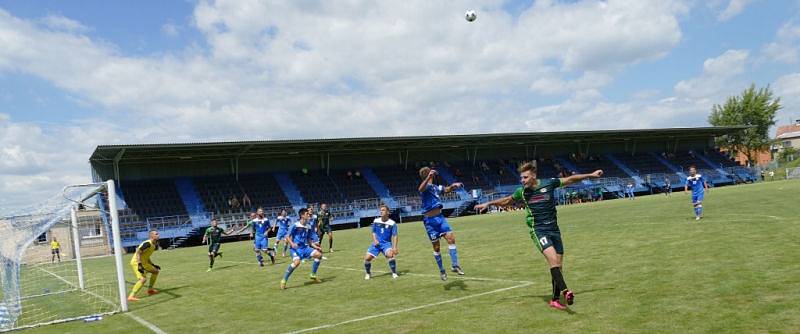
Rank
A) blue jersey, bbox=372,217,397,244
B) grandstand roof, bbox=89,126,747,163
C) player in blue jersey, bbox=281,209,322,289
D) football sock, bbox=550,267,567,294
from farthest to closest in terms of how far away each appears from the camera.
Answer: grandstand roof, bbox=89,126,747,163, player in blue jersey, bbox=281,209,322,289, blue jersey, bbox=372,217,397,244, football sock, bbox=550,267,567,294

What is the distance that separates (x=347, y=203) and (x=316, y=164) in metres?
7.57

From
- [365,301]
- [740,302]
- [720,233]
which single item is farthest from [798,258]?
[365,301]

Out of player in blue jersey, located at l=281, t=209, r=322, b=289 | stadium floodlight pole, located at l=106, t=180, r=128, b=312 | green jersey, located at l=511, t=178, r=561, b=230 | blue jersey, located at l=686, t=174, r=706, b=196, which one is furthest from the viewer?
blue jersey, located at l=686, t=174, r=706, b=196

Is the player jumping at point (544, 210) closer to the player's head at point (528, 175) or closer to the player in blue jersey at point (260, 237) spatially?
the player's head at point (528, 175)

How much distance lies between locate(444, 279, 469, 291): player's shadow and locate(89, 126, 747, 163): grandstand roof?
33.9m

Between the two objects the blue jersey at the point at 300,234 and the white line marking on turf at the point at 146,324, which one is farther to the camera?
the blue jersey at the point at 300,234

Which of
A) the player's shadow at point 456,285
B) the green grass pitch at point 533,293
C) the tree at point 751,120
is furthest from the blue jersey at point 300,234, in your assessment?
the tree at point 751,120

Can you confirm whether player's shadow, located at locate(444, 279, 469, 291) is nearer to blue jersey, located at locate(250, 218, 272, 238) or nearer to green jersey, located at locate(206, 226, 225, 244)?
blue jersey, located at locate(250, 218, 272, 238)

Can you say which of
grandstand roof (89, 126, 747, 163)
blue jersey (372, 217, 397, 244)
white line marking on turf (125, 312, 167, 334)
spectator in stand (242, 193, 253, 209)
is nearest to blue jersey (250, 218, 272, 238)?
blue jersey (372, 217, 397, 244)

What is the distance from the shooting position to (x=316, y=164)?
54.2m

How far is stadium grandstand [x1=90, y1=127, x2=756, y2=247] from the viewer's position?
43.5 metres

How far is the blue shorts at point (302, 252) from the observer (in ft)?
46.7

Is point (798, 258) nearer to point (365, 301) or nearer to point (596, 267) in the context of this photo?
point (596, 267)

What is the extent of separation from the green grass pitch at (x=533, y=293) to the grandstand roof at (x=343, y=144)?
2668 centimetres
